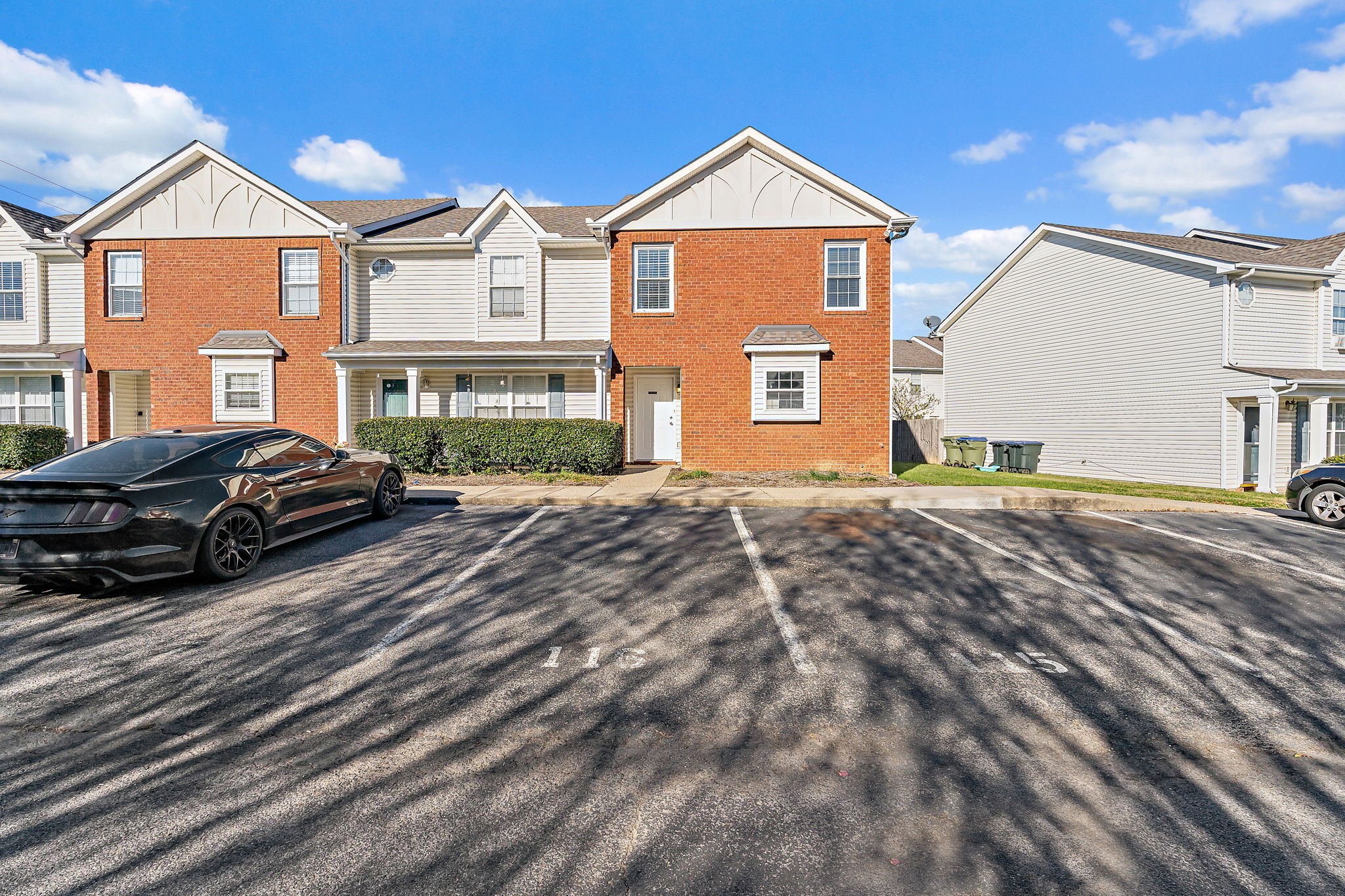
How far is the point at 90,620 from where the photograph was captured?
204 inches

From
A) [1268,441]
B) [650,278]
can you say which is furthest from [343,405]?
[1268,441]

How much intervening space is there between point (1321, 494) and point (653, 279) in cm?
1305

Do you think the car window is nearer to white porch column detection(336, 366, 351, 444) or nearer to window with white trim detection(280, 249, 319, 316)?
white porch column detection(336, 366, 351, 444)

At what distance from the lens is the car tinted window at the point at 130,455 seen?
19.8 feet

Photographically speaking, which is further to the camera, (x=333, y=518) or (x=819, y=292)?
(x=819, y=292)

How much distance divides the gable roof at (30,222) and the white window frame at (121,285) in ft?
5.63

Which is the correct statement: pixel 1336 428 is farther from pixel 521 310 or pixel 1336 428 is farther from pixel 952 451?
pixel 521 310

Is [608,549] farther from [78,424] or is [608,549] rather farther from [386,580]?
[78,424]

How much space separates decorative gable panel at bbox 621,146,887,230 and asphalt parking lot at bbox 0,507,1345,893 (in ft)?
35.8

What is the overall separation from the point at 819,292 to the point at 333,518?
11.8 m

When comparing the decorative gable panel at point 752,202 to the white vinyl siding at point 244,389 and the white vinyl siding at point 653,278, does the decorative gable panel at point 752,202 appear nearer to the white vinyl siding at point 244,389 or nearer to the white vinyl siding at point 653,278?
the white vinyl siding at point 653,278

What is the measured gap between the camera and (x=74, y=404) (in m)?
16.2

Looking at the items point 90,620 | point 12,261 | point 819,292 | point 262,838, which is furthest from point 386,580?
point 12,261

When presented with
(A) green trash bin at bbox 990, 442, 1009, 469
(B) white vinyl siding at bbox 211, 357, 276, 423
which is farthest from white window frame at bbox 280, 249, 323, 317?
(A) green trash bin at bbox 990, 442, 1009, 469
